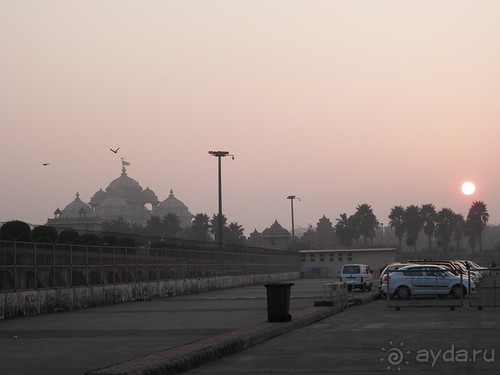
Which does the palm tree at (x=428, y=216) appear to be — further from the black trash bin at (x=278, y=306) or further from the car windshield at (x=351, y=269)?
the black trash bin at (x=278, y=306)

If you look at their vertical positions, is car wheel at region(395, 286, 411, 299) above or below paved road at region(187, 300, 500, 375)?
above

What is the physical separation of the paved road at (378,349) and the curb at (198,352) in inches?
8.2

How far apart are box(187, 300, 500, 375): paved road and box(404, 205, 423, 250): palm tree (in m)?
158

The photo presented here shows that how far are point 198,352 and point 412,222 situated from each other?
169513 mm

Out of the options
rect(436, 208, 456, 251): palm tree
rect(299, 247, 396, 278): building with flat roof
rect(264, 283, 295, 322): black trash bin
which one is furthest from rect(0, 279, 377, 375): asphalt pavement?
rect(436, 208, 456, 251): palm tree

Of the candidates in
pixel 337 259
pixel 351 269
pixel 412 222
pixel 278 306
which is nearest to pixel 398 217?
pixel 412 222

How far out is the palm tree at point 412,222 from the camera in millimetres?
182000

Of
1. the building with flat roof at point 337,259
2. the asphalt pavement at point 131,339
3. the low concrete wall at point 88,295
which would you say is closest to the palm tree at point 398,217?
the building with flat roof at point 337,259

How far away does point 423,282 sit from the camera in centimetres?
3691

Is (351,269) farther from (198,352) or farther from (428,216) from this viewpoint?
(428,216)

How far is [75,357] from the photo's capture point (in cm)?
1703

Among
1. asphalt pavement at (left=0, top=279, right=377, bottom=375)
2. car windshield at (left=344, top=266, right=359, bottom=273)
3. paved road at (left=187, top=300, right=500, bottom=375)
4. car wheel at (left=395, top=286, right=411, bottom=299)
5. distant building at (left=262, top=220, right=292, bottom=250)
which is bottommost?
paved road at (left=187, top=300, right=500, bottom=375)

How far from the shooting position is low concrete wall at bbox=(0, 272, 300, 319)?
102 feet

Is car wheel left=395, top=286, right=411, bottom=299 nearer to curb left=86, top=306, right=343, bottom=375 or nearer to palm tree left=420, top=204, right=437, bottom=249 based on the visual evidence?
curb left=86, top=306, right=343, bottom=375
